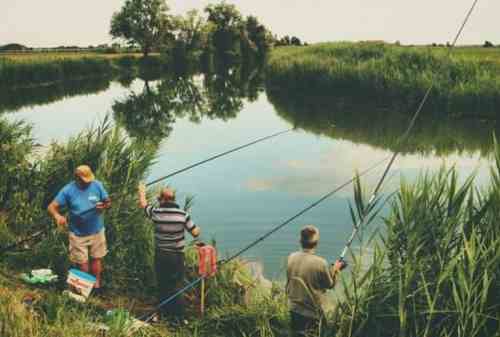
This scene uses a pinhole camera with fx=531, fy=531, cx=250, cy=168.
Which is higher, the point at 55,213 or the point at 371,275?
the point at 55,213

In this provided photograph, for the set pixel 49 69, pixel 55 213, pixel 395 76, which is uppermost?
pixel 49 69

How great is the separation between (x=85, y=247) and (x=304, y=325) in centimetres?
298

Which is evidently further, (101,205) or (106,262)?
(106,262)

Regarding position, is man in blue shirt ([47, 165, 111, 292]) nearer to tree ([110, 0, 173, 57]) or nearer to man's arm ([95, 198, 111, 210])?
man's arm ([95, 198, 111, 210])

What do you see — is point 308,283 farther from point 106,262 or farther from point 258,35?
point 258,35

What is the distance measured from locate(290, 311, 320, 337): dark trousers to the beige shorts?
2817 millimetres

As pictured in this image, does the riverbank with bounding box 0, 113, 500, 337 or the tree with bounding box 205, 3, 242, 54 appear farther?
the tree with bounding box 205, 3, 242, 54

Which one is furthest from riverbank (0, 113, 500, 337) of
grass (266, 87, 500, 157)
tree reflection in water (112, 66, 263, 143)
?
tree reflection in water (112, 66, 263, 143)

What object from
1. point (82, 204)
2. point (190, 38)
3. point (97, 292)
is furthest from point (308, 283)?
point (190, 38)

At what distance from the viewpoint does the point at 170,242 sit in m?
6.16

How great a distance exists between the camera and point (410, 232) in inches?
199

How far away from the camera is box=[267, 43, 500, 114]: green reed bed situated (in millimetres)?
20562

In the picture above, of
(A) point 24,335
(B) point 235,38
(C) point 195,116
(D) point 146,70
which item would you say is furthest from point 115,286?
(B) point 235,38

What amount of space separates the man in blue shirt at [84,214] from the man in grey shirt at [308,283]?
8.75 feet
